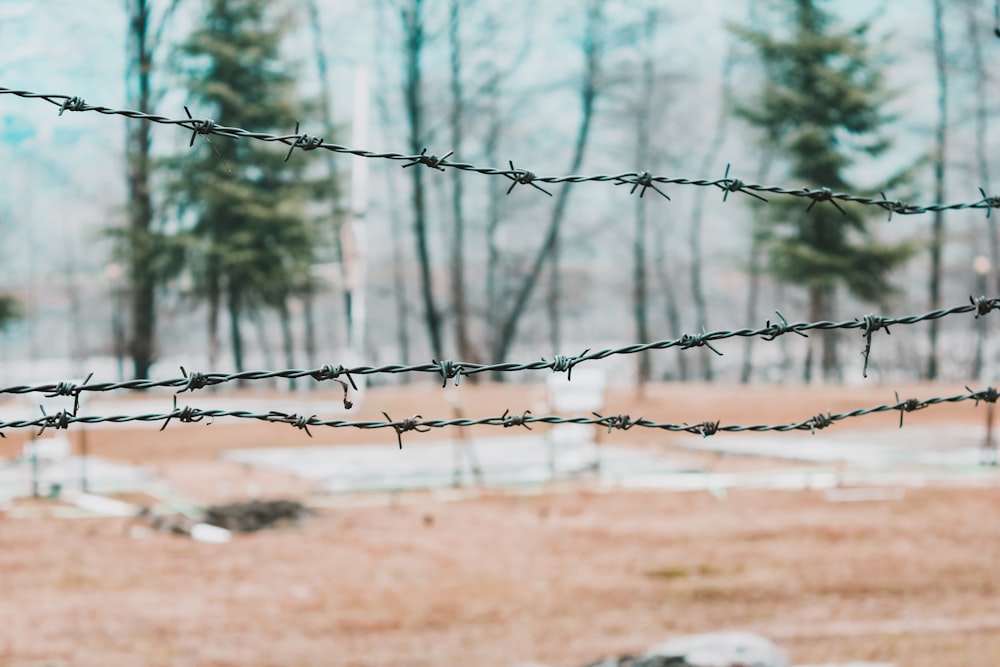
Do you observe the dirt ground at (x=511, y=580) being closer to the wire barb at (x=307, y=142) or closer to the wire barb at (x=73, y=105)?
→ the wire barb at (x=307, y=142)

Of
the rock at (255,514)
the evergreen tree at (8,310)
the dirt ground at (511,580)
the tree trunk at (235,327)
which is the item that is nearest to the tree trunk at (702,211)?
the tree trunk at (235,327)

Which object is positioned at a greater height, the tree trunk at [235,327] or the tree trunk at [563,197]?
the tree trunk at [563,197]

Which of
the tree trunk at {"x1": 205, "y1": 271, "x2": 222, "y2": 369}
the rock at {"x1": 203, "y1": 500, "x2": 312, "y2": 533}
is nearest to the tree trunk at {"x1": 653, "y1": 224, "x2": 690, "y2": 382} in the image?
the tree trunk at {"x1": 205, "y1": 271, "x2": 222, "y2": 369}

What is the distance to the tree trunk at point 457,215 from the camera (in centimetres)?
1728

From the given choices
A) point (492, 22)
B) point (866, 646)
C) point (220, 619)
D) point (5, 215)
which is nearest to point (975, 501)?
point (866, 646)

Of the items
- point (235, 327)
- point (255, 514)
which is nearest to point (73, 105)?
point (255, 514)

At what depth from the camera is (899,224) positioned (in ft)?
64.2

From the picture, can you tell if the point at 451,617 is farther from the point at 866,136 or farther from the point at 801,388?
the point at 866,136

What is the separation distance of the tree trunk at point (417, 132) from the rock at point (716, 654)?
14.1m

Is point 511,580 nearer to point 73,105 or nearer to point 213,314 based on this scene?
point 73,105

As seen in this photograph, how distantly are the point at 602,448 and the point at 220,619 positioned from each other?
243 inches

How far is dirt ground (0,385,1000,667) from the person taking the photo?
158 inches

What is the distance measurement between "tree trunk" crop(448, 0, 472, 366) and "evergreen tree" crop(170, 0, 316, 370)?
280cm

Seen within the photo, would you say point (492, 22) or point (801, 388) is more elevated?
point (492, 22)
